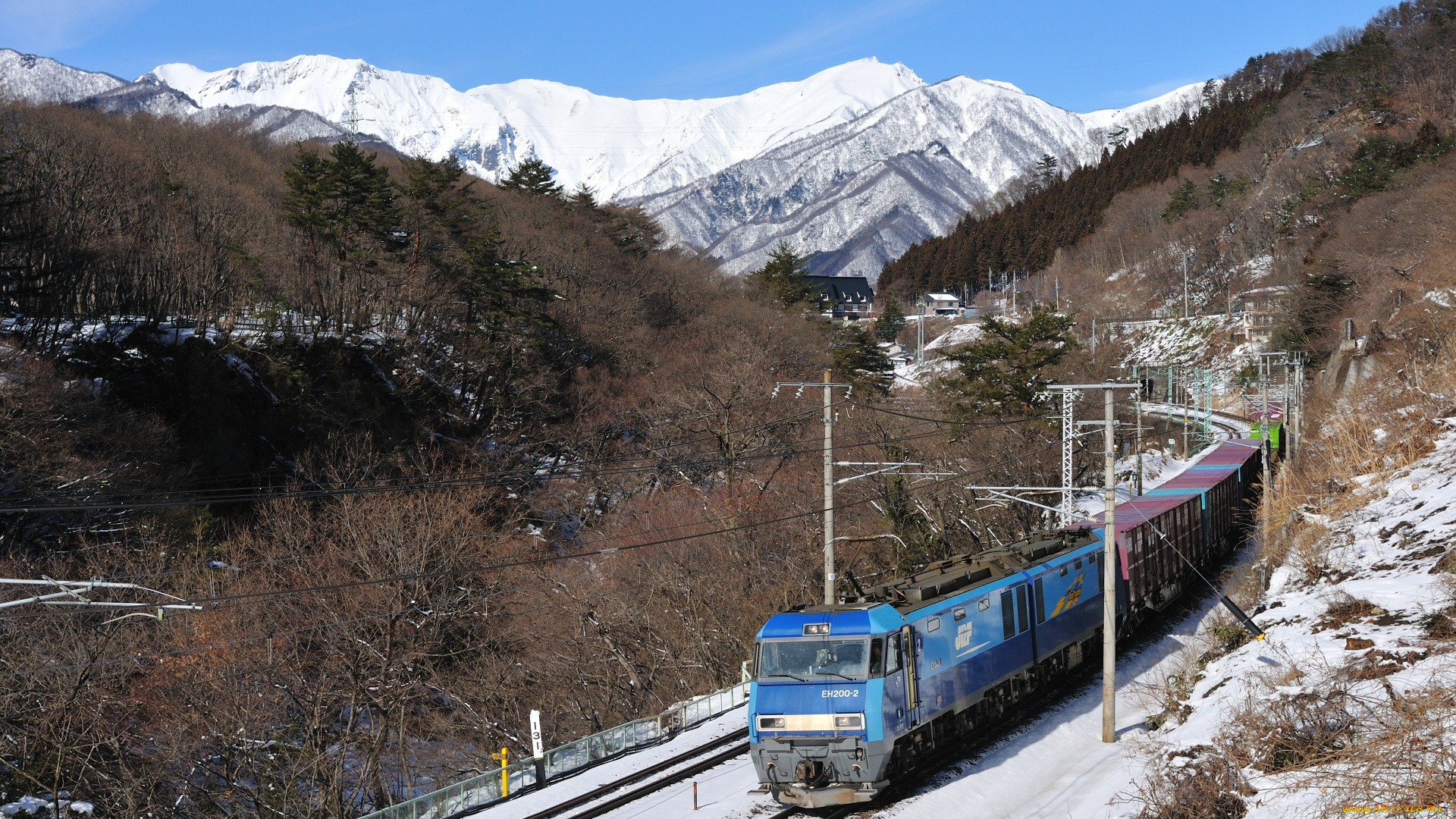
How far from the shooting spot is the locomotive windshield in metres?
14.7

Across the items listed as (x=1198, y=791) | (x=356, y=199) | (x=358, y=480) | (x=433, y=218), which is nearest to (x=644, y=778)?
(x=1198, y=791)

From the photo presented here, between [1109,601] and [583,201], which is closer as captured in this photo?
[1109,601]

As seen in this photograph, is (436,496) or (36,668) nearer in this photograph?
(36,668)

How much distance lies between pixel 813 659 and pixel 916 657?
1.74 metres

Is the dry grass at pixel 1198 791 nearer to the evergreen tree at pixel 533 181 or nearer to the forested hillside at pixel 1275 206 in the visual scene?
the forested hillside at pixel 1275 206

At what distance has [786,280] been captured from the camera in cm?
7775

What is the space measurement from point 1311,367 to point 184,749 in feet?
228

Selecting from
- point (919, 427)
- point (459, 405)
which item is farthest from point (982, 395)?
point (459, 405)

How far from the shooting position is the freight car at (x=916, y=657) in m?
14.6

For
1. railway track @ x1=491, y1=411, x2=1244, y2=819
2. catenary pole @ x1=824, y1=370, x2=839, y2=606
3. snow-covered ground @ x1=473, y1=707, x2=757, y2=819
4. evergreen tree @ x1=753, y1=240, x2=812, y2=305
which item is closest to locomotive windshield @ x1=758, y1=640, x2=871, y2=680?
railway track @ x1=491, y1=411, x2=1244, y2=819

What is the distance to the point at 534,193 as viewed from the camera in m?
85.9

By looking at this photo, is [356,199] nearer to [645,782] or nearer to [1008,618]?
[645,782]

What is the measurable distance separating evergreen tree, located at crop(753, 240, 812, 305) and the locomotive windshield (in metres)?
62.3

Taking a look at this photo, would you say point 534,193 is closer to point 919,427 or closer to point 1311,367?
point 919,427
